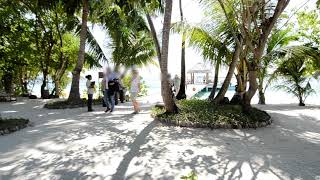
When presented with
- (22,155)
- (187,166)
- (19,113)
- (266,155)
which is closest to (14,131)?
(22,155)

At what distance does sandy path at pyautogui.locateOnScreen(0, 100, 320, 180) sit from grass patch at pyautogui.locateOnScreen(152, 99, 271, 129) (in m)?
0.41

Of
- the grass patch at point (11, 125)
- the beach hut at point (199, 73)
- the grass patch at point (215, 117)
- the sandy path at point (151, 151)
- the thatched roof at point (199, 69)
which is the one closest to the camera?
the sandy path at point (151, 151)

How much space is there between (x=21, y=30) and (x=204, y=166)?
16267 millimetres

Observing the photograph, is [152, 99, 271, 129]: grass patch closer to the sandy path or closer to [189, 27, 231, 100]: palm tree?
the sandy path

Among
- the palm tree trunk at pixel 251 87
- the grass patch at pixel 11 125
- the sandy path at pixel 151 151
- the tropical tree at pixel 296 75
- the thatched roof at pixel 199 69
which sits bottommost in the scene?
the sandy path at pixel 151 151

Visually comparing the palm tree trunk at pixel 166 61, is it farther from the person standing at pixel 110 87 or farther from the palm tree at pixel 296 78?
the palm tree at pixel 296 78

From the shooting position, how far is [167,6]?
12.0m

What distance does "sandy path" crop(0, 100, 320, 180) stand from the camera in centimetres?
675

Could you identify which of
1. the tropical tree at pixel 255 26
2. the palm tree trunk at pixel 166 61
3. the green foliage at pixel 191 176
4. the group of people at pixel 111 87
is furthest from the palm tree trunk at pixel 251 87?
the green foliage at pixel 191 176

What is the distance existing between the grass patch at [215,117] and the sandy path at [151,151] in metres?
0.41

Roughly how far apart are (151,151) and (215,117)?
398cm

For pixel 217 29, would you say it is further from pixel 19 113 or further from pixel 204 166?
pixel 204 166

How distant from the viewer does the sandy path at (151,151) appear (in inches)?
266

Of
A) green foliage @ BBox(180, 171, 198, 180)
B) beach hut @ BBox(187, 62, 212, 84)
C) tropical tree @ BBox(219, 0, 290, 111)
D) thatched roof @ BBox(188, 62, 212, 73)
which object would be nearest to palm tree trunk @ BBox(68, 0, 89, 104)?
tropical tree @ BBox(219, 0, 290, 111)
